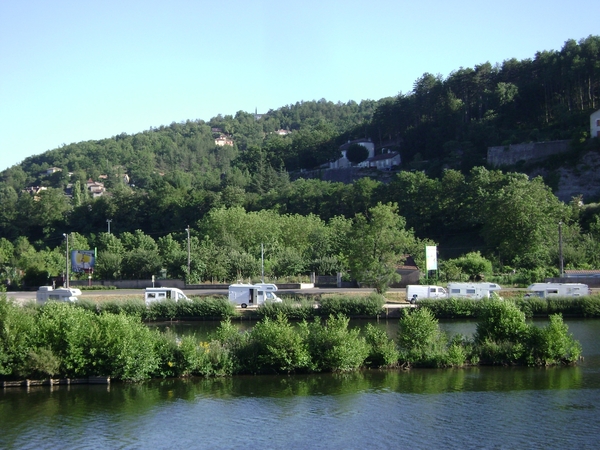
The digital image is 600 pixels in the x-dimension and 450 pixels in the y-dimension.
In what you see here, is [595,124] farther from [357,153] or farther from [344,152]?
[344,152]

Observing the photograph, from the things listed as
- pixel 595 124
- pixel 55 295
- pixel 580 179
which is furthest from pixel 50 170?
pixel 55 295

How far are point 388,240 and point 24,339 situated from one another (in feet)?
83.6

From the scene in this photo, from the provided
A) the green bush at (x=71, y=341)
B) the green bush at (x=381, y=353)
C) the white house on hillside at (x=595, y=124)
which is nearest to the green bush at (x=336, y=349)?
the green bush at (x=381, y=353)

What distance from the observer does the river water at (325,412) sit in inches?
719

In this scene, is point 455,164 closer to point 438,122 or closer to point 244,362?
point 438,122

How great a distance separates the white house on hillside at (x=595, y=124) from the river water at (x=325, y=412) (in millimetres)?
53725

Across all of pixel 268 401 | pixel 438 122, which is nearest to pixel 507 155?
pixel 438 122

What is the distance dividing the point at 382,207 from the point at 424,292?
282 inches

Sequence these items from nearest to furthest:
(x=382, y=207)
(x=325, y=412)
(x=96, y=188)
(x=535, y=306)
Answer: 1. (x=325, y=412)
2. (x=535, y=306)
3. (x=382, y=207)
4. (x=96, y=188)

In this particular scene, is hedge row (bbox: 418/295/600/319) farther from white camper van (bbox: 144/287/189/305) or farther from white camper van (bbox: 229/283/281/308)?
white camper van (bbox: 144/287/189/305)

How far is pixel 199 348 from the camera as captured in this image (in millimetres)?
24922

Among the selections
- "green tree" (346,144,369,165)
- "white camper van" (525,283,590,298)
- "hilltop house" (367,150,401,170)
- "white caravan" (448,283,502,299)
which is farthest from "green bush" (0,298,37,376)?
"green tree" (346,144,369,165)

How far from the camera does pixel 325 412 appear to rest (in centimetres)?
2056

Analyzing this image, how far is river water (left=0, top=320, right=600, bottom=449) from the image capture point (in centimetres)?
1825
